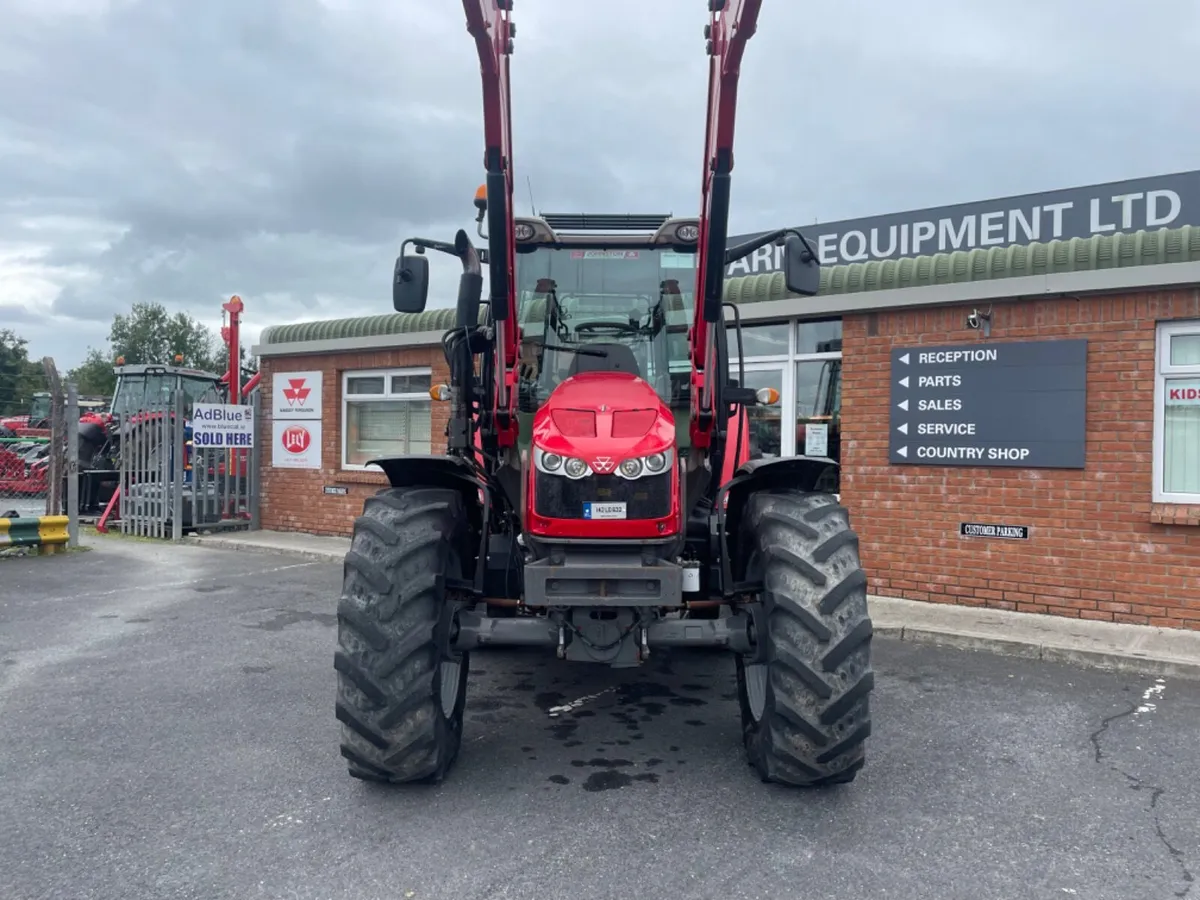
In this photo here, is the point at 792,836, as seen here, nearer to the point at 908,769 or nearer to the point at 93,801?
the point at 908,769

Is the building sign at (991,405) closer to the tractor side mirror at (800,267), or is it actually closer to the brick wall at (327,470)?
the tractor side mirror at (800,267)

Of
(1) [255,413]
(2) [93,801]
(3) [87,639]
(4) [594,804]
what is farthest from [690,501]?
(1) [255,413]

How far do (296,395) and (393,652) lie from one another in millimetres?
10311

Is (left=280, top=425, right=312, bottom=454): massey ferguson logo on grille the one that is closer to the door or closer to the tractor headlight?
the door

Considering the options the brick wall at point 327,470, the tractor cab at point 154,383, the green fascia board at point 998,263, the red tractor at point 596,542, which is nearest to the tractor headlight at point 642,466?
the red tractor at point 596,542

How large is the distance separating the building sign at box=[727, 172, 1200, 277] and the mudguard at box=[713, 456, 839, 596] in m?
6.40

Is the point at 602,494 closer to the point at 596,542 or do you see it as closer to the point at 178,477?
the point at 596,542

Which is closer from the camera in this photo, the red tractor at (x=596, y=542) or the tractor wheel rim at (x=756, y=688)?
the red tractor at (x=596, y=542)

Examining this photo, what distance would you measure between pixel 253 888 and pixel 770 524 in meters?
2.50

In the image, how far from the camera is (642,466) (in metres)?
3.92

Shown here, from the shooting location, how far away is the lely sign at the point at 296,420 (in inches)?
518

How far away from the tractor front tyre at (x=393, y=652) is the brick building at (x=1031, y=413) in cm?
561

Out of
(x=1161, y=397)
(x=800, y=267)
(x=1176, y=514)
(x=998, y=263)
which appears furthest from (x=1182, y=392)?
(x=800, y=267)

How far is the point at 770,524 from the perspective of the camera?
13.5ft
